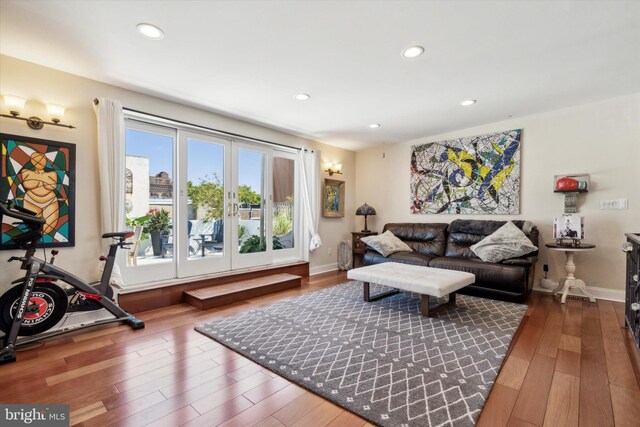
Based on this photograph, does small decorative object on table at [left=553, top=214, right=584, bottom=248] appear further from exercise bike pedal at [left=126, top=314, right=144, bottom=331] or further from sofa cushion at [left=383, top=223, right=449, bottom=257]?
exercise bike pedal at [left=126, top=314, right=144, bottom=331]

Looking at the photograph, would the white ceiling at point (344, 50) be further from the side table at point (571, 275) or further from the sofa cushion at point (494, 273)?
the sofa cushion at point (494, 273)

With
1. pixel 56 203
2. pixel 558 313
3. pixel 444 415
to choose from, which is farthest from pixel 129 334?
pixel 558 313

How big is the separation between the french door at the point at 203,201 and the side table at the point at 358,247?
133 centimetres

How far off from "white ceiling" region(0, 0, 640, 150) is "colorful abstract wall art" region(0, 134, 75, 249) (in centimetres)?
79

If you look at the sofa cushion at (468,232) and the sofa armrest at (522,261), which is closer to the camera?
the sofa armrest at (522,261)

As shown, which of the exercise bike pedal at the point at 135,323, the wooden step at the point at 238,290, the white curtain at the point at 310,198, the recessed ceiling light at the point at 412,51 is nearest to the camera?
the recessed ceiling light at the point at 412,51

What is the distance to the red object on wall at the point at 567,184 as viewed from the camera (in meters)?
3.60

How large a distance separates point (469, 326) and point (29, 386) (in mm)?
3334

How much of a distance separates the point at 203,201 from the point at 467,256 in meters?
3.81

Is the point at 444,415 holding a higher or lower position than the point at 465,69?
lower

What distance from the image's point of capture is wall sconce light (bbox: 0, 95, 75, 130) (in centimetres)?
251

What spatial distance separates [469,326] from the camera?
2738 millimetres

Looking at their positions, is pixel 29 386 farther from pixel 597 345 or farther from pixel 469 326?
pixel 597 345

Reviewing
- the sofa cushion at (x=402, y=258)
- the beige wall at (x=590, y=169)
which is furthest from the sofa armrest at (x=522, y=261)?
the sofa cushion at (x=402, y=258)
